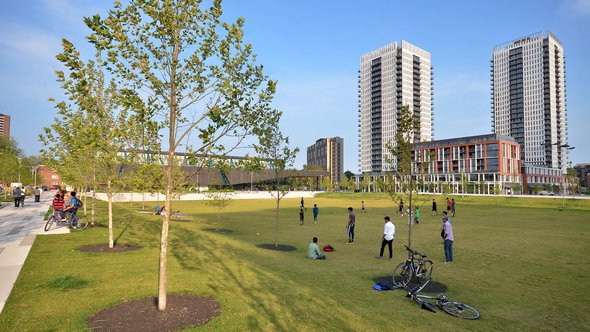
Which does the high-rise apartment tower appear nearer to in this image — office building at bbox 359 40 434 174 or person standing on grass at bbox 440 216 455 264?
office building at bbox 359 40 434 174

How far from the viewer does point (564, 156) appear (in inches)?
7318

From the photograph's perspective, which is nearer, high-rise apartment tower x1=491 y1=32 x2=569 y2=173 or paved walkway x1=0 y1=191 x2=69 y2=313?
paved walkway x1=0 y1=191 x2=69 y2=313

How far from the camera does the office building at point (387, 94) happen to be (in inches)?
7156

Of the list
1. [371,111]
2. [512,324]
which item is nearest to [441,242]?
[512,324]

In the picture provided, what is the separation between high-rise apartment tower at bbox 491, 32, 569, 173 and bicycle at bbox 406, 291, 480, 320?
663 ft

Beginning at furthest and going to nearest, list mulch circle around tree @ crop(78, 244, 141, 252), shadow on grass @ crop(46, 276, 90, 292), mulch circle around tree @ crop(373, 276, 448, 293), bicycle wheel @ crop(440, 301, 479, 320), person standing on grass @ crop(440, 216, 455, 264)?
1. person standing on grass @ crop(440, 216, 455, 264)
2. mulch circle around tree @ crop(78, 244, 141, 252)
3. mulch circle around tree @ crop(373, 276, 448, 293)
4. shadow on grass @ crop(46, 276, 90, 292)
5. bicycle wheel @ crop(440, 301, 479, 320)

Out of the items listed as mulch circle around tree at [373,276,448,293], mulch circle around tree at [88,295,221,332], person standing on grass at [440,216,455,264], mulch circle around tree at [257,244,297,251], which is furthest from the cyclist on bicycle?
person standing on grass at [440,216,455,264]

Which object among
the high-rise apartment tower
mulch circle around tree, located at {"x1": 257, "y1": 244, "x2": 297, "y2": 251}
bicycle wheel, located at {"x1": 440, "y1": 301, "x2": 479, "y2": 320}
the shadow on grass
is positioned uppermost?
the high-rise apartment tower

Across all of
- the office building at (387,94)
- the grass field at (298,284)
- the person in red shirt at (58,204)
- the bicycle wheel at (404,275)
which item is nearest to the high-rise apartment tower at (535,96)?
the office building at (387,94)

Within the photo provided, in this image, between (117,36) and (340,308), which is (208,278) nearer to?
(340,308)

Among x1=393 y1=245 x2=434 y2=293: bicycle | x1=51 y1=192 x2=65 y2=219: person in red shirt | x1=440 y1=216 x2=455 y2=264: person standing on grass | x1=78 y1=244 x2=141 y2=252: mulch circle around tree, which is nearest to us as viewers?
x1=393 y1=245 x2=434 y2=293: bicycle

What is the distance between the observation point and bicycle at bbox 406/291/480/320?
895 centimetres

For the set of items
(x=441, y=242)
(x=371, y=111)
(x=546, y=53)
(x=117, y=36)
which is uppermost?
(x=546, y=53)

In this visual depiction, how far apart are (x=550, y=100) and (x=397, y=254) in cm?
21040
